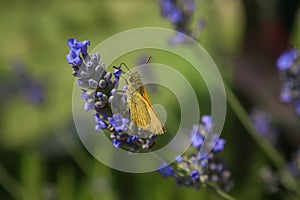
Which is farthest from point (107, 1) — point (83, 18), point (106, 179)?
point (106, 179)

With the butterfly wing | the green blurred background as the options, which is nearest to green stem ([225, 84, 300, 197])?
the green blurred background

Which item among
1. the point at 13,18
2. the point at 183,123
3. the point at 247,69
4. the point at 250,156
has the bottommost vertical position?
the point at 183,123

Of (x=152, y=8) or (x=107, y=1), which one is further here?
(x=107, y=1)

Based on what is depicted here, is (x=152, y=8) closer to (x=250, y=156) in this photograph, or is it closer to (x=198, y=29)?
(x=250, y=156)

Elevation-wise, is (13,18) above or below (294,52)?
above

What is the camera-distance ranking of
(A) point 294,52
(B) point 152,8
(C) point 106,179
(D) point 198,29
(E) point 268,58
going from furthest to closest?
1. (B) point 152,8
2. (E) point 268,58
3. (C) point 106,179
4. (D) point 198,29
5. (A) point 294,52

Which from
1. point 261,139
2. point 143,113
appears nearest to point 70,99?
point 261,139

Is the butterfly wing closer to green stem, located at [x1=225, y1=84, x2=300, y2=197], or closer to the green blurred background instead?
the green blurred background
